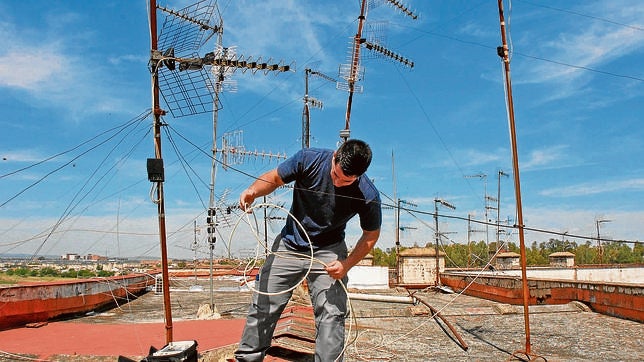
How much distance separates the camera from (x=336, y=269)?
367cm

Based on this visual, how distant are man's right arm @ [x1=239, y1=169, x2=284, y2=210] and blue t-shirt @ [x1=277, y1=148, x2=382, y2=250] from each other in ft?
0.18

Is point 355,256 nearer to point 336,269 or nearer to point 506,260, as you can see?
point 336,269

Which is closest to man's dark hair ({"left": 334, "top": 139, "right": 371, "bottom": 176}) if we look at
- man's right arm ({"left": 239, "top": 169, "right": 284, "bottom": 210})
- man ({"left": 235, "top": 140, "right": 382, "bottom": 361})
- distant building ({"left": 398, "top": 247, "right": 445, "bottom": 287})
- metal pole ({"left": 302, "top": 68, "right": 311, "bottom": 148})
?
man ({"left": 235, "top": 140, "right": 382, "bottom": 361})

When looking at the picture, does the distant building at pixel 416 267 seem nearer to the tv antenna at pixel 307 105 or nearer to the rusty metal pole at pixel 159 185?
the tv antenna at pixel 307 105

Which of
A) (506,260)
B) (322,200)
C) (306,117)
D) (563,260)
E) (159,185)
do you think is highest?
(306,117)

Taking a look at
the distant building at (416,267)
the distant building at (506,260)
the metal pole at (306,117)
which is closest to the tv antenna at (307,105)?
the metal pole at (306,117)

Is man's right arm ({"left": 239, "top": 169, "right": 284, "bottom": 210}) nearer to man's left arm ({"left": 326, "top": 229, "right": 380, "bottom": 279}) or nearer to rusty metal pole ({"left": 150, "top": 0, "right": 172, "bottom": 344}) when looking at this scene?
man's left arm ({"left": 326, "top": 229, "right": 380, "bottom": 279})

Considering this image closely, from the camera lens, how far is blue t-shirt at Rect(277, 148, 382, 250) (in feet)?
12.4

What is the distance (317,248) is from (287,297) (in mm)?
465

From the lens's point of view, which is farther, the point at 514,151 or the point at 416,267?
the point at 416,267

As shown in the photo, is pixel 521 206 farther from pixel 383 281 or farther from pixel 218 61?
pixel 383 281

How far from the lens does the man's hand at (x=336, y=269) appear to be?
12.1ft

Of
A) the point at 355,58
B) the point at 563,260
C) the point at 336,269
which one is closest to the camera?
the point at 336,269

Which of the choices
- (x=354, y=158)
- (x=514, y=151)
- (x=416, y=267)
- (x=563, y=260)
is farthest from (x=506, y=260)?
(x=354, y=158)
